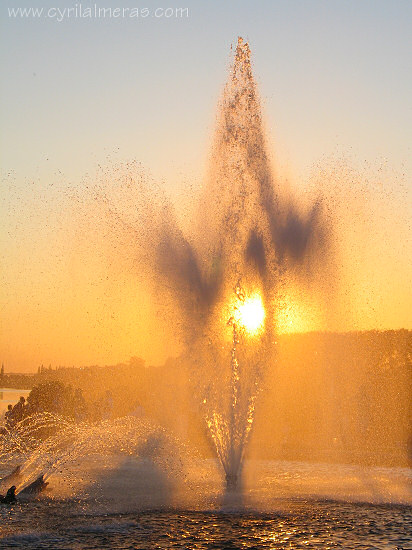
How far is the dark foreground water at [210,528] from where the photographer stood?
16.3 m

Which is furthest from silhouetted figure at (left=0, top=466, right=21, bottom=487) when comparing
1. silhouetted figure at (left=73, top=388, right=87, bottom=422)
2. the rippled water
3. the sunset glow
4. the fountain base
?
silhouetted figure at (left=73, top=388, right=87, bottom=422)

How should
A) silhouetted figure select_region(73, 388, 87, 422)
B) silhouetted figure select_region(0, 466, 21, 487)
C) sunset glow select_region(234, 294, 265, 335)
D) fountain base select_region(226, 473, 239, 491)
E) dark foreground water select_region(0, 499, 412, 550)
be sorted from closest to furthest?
dark foreground water select_region(0, 499, 412, 550)
fountain base select_region(226, 473, 239, 491)
silhouetted figure select_region(0, 466, 21, 487)
sunset glow select_region(234, 294, 265, 335)
silhouetted figure select_region(73, 388, 87, 422)

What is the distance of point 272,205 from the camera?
1252 inches

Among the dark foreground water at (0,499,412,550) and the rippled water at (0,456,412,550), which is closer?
the dark foreground water at (0,499,412,550)

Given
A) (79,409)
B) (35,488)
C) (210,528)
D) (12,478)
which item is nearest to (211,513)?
(210,528)

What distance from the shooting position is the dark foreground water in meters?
16.3

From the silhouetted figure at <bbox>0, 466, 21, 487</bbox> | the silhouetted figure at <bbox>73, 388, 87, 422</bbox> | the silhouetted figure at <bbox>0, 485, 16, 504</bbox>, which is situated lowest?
the silhouetted figure at <bbox>0, 485, 16, 504</bbox>

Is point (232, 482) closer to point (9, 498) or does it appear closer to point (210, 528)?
point (210, 528)

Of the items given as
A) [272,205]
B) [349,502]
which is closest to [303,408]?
[272,205]

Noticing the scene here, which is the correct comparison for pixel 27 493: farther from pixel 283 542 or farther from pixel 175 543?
pixel 283 542

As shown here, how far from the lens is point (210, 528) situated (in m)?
17.9

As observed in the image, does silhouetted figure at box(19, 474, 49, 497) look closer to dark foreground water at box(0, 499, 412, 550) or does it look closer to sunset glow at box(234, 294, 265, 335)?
dark foreground water at box(0, 499, 412, 550)

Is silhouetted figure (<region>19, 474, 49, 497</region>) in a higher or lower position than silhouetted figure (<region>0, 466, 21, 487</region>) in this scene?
lower

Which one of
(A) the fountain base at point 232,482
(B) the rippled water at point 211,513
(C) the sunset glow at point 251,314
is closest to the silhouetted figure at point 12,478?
(B) the rippled water at point 211,513
